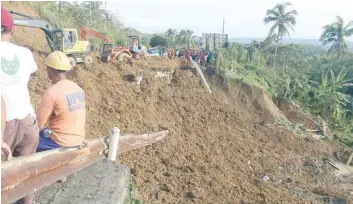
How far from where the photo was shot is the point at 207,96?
41.6ft

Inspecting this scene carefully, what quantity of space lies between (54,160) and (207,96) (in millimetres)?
9374

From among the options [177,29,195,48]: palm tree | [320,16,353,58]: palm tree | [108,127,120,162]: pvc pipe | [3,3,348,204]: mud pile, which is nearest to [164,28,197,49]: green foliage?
[177,29,195,48]: palm tree

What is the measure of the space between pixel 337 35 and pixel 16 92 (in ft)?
133

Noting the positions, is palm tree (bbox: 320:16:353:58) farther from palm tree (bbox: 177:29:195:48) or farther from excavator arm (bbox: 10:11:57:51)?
excavator arm (bbox: 10:11:57:51)

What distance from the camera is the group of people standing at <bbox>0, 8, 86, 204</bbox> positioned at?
283cm

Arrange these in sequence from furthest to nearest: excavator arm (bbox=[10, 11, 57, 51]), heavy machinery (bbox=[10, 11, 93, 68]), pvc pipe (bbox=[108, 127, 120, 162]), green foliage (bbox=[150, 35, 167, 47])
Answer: green foliage (bbox=[150, 35, 167, 47]) → heavy machinery (bbox=[10, 11, 93, 68]) → excavator arm (bbox=[10, 11, 57, 51]) → pvc pipe (bbox=[108, 127, 120, 162])

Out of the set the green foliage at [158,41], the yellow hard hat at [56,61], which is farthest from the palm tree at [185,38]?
the yellow hard hat at [56,61]

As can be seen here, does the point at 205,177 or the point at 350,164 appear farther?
the point at 350,164

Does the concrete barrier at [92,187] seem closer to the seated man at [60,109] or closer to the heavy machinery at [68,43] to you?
the seated man at [60,109]

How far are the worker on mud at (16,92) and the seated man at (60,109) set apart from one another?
0.25 meters

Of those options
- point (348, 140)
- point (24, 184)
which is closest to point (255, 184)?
point (24, 184)

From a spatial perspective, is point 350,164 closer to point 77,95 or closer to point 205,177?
point 205,177

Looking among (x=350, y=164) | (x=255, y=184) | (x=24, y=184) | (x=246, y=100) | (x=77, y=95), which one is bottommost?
(x=350, y=164)

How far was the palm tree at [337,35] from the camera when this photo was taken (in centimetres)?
3797
